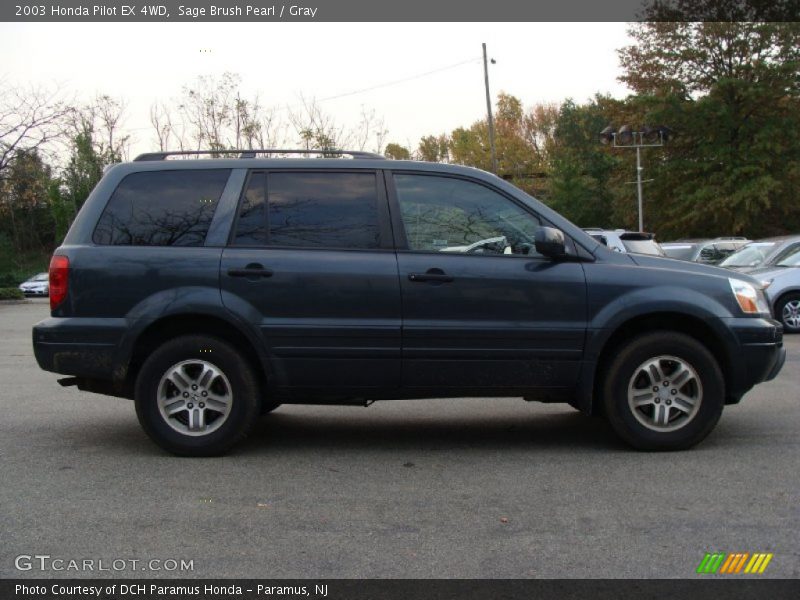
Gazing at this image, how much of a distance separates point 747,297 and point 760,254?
11248 millimetres

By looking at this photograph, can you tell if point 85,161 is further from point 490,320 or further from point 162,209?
point 490,320

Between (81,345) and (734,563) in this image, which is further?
(81,345)

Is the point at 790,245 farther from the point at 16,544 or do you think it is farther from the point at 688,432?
the point at 16,544

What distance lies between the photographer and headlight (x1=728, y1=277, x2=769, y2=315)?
5.74 m

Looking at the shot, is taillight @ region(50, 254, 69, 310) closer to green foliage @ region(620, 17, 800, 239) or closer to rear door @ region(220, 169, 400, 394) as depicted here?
rear door @ region(220, 169, 400, 394)

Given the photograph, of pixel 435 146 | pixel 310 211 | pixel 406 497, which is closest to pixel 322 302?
pixel 310 211

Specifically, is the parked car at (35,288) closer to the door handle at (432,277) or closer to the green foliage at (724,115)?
the green foliage at (724,115)

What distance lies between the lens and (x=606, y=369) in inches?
226

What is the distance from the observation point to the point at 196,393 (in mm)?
5672

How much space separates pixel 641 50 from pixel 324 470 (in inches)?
1653

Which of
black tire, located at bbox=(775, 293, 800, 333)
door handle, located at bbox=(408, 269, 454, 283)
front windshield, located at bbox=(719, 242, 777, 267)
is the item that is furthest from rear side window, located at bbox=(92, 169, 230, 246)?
front windshield, located at bbox=(719, 242, 777, 267)

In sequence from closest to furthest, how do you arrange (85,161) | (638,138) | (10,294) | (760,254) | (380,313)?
(380,313), (760,254), (10,294), (85,161), (638,138)

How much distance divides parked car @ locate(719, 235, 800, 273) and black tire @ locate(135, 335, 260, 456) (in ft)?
35.4
